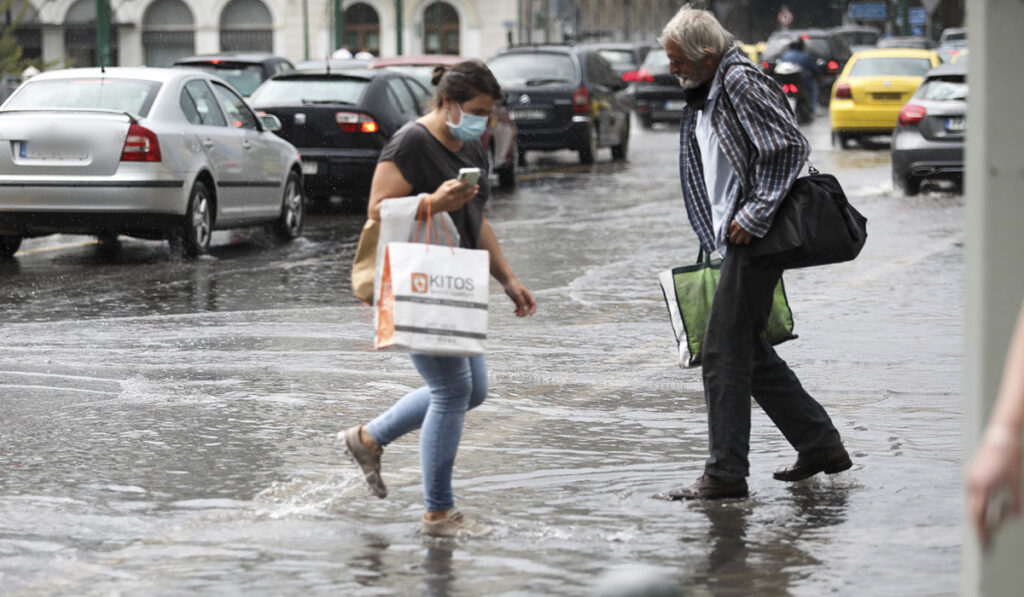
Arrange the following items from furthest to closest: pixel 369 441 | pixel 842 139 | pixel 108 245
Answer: pixel 842 139, pixel 108 245, pixel 369 441

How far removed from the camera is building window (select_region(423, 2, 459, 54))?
70.8m

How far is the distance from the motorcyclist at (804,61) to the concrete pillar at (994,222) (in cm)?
3644

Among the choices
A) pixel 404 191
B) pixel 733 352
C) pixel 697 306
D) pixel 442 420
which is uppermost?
pixel 404 191

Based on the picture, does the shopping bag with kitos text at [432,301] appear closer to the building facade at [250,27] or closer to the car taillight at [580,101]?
the car taillight at [580,101]

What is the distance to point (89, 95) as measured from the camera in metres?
14.0

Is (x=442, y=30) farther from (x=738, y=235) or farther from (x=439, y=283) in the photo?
(x=439, y=283)

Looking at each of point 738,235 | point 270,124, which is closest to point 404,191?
point 738,235

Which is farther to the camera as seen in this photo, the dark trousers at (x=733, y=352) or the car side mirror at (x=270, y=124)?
the car side mirror at (x=270, y=124)

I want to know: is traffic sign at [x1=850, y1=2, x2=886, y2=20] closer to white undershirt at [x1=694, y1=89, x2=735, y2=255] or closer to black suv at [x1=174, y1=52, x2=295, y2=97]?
black suv at [x1=174, y1=52, x2=295, y2=97]

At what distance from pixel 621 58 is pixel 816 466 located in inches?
1729

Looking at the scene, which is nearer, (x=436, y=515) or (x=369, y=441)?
(x=436, y=515)

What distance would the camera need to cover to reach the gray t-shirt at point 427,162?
18.4 feet

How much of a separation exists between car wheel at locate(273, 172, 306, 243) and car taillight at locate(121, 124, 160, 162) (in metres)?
2.62

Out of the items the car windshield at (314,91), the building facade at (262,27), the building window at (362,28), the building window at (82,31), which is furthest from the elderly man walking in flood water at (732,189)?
the building window at (362,28)
